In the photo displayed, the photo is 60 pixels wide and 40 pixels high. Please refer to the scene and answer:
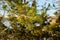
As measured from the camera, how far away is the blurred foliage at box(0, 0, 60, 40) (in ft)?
→ 10.2

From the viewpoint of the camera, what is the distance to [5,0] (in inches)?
129

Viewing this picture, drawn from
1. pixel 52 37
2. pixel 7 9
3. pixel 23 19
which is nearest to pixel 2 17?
pixel 7 9

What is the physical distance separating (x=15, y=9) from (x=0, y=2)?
1.51 feet

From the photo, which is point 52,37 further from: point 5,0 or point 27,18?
point 5,0

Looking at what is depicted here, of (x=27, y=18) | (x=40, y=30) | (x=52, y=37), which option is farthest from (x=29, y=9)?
(x=52, y=37)

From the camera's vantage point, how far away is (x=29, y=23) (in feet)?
10.2

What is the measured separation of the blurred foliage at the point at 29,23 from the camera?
310 cm

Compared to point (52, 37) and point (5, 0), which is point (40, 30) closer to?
point (52, 37)

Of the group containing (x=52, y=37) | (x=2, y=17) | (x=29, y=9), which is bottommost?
(x=52, y=37)

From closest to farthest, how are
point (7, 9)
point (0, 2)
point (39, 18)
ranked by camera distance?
1. point (39, 18)
2. point (7, 9)
3. point (0, 2)

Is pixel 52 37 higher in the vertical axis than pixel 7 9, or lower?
lower

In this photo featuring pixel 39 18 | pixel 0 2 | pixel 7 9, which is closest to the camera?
pixel 39 18

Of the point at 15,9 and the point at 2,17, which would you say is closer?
the point at 15,9

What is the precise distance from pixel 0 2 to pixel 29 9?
0.69m
